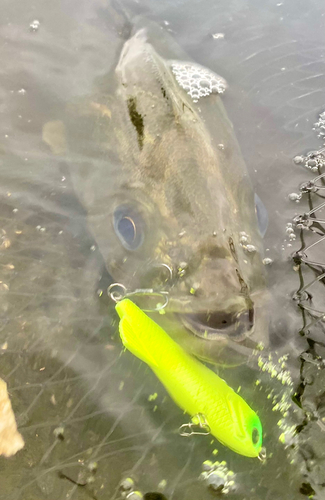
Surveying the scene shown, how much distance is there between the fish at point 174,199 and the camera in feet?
5.27

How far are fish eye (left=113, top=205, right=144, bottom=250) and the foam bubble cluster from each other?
3.21 feet

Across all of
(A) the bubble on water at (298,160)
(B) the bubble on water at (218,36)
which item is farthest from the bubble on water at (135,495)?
(B) the bubble on water at (218,36)

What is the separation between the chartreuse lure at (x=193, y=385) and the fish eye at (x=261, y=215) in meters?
0.84

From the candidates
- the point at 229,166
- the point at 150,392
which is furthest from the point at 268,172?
the point at 150,392

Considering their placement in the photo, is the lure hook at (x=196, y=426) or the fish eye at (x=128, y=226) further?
the fish eye at (x=128, y=226)

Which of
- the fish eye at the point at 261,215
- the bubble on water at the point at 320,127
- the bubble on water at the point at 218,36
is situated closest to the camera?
the fish eye at the point at 261,215

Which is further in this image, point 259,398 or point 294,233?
point 294,233

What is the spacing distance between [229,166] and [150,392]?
124 cm

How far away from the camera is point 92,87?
8.14ft

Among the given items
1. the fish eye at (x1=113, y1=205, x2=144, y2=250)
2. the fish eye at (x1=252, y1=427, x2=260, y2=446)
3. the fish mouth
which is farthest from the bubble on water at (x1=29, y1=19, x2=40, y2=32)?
the fish eye at (x1=252, y1=427, x2=260, y2=446)

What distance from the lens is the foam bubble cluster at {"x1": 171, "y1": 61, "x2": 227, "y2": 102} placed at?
8.10ft

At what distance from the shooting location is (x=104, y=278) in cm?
201

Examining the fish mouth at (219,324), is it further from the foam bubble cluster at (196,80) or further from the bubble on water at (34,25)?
the bubble on water at (34,25)

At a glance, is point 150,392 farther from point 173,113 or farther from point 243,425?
point 173,113
